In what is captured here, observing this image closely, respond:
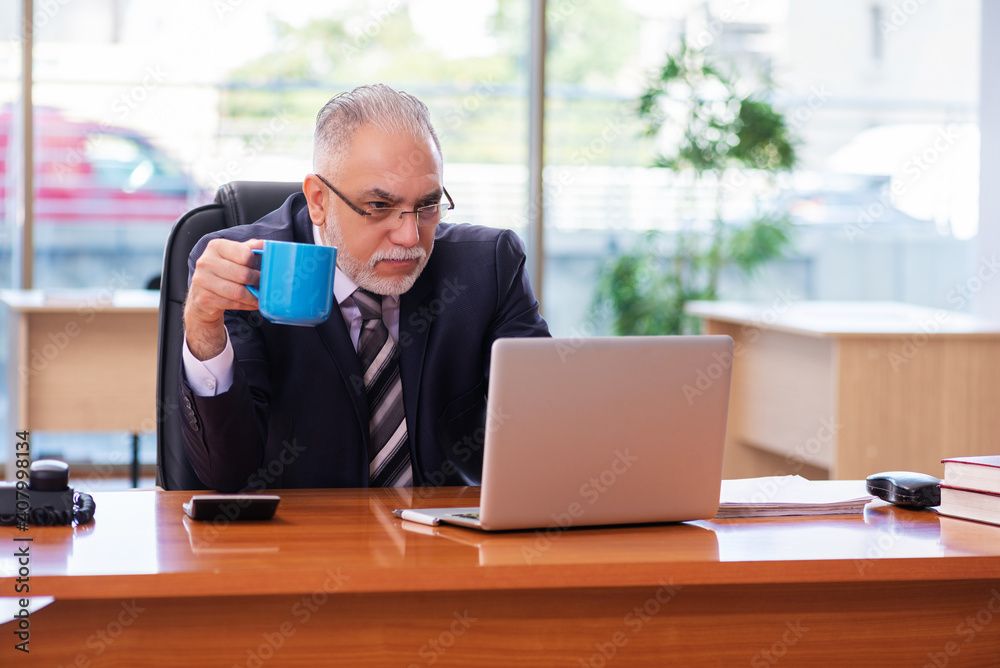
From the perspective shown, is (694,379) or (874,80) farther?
(874,80)

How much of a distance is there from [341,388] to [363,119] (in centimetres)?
38

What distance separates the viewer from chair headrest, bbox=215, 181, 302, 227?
63.2 inches

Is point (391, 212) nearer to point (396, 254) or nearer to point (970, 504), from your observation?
point (396, 254)

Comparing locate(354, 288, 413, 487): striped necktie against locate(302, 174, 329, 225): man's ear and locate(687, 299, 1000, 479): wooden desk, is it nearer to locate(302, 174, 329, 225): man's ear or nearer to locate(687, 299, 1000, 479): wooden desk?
locate(302, 174, 329, 225): man's ear

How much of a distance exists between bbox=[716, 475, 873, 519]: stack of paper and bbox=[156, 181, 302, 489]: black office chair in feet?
2.38

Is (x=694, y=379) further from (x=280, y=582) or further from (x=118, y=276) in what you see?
(x=118, y=276)

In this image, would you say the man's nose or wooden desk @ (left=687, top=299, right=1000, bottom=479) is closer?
the man's nose

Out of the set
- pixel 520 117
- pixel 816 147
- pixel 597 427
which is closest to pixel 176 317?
pixel 597 427

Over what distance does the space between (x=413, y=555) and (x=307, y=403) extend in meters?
0.55

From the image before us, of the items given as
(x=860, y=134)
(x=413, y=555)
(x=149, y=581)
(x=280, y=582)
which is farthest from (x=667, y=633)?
(x=860, y=134)

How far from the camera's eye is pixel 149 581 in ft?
2.85

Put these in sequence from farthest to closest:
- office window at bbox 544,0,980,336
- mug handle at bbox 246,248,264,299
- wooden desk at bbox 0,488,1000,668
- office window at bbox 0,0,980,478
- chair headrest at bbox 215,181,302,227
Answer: office window at bbox 544,0,980,336 < office window at bbox 0,0,980,478 < chair headrest at bbox 215,181,302,227 < mug handle at bbox 246,248,264,299 < wooden desk at bbox 0,488,1000,668

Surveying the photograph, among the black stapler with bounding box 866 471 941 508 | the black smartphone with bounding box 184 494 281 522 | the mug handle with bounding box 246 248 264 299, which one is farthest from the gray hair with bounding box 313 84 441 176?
the black stapler with bounding box 866 471 941 508

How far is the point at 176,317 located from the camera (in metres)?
1.49
